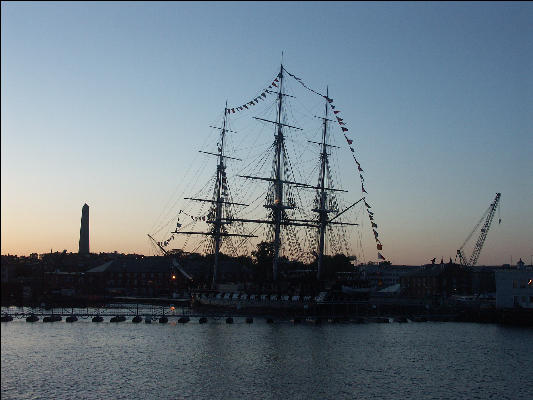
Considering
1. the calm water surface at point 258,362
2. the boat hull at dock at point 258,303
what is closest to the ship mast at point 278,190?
the boat hull at dock at point 258,303

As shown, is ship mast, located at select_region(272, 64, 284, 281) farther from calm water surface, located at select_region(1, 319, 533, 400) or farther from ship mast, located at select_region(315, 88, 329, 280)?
calm water surface, located at select_region(1, 319, 533, 400)

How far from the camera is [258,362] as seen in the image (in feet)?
189

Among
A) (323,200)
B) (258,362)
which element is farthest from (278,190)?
(258,362)

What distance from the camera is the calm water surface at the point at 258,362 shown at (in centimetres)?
4512

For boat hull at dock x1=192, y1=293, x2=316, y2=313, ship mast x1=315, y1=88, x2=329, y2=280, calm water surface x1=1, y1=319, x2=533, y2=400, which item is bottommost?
calm water surface x1=1, y1=319, x2=533, y2=400

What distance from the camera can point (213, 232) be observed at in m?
139

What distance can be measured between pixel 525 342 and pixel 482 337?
7.04 meters

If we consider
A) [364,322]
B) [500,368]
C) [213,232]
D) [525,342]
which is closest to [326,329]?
A: [364,322]

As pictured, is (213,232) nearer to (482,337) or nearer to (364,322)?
(364,322)

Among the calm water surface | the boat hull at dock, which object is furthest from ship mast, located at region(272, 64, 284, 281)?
the calm water surface

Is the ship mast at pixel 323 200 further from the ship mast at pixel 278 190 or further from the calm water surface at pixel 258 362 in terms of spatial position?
the calm water surface at pixel 258 362

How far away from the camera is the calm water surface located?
45.1 m

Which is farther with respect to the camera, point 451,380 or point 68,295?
point 68,295

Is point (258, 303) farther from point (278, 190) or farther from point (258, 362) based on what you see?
point (258, 362)
